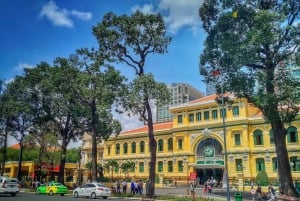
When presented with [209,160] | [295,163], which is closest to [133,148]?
[209,160]

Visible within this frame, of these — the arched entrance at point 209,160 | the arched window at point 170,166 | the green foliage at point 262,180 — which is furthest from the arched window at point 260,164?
the arched window at point 170,166

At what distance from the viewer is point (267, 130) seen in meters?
45.9

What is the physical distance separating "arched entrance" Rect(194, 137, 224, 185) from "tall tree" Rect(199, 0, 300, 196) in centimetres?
2521

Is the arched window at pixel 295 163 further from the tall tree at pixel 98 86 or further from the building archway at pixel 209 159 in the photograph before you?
the tall tree at pixel 98 86

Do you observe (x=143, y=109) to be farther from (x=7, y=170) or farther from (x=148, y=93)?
→ (x=7, y=170)

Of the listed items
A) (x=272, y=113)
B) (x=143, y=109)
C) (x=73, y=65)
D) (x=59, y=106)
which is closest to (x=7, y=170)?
(x=59, y=106)

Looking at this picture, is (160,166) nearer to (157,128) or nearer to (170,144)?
(170,144)

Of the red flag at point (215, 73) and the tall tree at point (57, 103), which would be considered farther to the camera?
the tall tree at point (57, 103)

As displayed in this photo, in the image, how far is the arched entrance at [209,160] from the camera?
48.2 meters

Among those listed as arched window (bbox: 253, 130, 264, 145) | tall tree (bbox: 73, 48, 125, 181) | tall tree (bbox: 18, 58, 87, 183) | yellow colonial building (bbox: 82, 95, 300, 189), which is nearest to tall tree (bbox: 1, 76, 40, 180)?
tall tree (bbox: 18, 58, 87, 183)

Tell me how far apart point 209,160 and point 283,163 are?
86.1 feet

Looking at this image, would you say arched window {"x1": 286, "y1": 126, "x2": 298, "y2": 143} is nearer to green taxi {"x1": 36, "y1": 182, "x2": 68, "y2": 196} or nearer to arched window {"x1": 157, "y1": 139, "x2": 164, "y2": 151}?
arched window {"x1": 157, "y1": 139, "x2": 164, "y2": 151}

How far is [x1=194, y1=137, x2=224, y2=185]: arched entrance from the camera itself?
48.2 meters

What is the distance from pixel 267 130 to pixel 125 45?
26219mm
